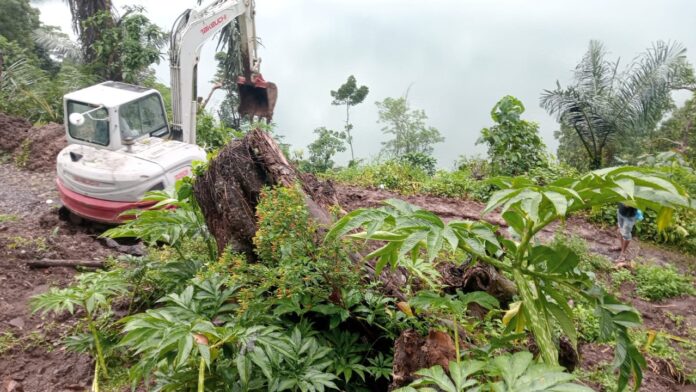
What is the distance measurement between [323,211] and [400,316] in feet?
2.77

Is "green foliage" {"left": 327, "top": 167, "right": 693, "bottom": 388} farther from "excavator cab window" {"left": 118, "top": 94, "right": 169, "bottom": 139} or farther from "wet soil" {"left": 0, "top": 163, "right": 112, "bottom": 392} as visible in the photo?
"excavator cab window" {"left": 118, "top": 94, "right": 169, "bottom": 139}

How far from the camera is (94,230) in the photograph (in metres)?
7.54

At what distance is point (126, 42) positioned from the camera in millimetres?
14234

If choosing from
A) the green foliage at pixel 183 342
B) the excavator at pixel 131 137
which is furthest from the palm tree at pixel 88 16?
the green foliage at pixel 183 342

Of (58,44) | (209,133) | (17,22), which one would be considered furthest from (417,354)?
(17,22)

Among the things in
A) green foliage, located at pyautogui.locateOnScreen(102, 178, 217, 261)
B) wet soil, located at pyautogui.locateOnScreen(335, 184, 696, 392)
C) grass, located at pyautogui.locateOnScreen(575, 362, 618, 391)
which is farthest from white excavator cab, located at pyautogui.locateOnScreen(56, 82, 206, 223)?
grass, located at pyautogui.locateOnScreen(575, 362, 618, 391)

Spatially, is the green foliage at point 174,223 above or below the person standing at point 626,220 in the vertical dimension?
above

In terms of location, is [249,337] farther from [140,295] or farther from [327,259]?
[140,295]

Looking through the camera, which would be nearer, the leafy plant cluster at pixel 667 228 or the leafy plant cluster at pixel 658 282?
the leafy plant cluster at pixel 658 282

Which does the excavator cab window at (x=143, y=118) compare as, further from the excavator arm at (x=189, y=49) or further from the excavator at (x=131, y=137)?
the excavator arm at (x=189, y=49)

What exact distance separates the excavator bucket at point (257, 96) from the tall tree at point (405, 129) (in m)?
13.2

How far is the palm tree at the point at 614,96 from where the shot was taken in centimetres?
1162

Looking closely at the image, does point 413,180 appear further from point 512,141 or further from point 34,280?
point 34,280

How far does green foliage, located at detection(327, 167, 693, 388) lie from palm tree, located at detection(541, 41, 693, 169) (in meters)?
10.5
